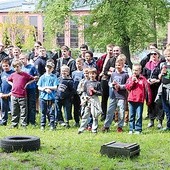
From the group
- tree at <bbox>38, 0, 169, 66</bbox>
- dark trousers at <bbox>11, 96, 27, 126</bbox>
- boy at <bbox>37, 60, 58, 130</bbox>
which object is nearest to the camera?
boy at <bbox>37, 60, 58, 130</bbox>

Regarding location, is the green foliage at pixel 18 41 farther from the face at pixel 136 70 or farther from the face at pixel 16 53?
the face at pixel 136 70

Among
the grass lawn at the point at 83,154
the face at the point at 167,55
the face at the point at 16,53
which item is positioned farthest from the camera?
the face at the point at 16,53

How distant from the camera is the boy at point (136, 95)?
10.4m

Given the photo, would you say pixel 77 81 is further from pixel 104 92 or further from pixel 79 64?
pixel 104 92

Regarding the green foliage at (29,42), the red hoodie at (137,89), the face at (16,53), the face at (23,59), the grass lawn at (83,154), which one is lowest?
the grass lawn at (83,154)

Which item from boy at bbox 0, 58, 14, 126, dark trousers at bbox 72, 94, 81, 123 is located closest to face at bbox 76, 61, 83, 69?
dark trousers at bbox 72, 94, 81, 123

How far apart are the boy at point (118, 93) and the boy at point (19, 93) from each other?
2.00m

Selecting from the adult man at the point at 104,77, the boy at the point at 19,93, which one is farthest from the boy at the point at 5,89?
the adult man at the point at 104,77

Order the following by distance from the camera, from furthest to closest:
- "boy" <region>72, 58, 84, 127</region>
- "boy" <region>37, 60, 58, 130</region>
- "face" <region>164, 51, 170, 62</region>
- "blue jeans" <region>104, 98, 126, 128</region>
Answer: "boy" <region>72, 58, 84, 127</region>, "boy" <region>37, 60, 58, 130</region>, "blue jeans" <region>104, 98, 126, 128</region>, "face" <region>164, 51, 170, 62</region>

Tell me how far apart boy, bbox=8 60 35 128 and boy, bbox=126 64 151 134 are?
2525 millimetres

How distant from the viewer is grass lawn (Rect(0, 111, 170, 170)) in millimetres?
7523

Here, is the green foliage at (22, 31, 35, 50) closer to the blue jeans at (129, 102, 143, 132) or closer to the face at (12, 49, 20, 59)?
the face at (12, 49, 20, 59)

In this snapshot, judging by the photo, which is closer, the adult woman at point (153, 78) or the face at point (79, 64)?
the adult woman at point (153, 78)

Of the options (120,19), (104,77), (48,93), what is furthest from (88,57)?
(120,19)
